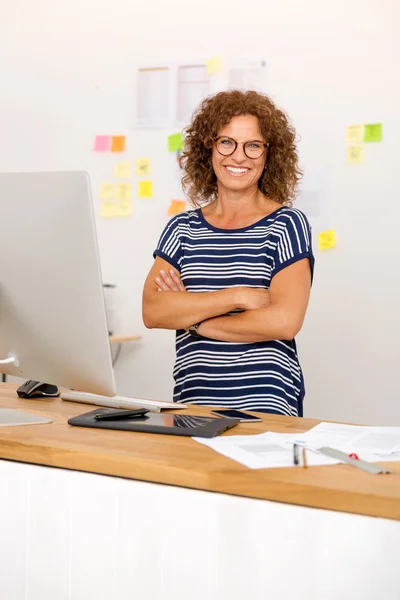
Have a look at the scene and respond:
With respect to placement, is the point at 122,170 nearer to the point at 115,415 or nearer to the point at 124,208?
the point at 124,208

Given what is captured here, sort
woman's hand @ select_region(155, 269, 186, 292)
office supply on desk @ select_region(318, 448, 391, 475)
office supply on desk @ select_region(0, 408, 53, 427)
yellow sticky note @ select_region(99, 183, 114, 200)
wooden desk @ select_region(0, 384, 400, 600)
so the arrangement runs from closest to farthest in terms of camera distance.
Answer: wooden desk @ select_region(0, 384, 400, 600) → office supply on desk @ select_region(318, 448, 391, 475) → office supply on desk @ select_region(0, 408, 53, 427) → woman's hand @ select_region(155, 269, 186, 292) → yellow sticky note @ select_region(99, 183, 114, 200)

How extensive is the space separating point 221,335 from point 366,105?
1.81 meters

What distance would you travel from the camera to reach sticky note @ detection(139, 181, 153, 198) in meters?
3.86

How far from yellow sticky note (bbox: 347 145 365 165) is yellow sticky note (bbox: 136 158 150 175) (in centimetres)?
101

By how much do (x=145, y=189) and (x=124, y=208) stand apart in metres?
0.15

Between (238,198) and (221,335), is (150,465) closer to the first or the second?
(221,335)

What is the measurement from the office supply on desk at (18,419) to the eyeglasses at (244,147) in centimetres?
103

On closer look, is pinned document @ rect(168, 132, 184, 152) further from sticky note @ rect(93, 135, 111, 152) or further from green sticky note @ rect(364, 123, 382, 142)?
green sticky note @ rect(364, 123, 382, 142)

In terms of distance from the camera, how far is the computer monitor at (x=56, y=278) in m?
1.33

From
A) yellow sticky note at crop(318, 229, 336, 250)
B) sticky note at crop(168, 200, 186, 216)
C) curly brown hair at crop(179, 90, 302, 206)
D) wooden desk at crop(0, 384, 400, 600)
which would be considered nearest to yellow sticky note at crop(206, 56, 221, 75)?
sticky note at crop(168, 200, 186, 216)

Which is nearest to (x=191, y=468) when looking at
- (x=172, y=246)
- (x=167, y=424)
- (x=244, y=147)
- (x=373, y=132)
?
(x=167, y=424)

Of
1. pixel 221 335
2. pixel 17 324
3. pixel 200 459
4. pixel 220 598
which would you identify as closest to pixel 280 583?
pixel 220 598

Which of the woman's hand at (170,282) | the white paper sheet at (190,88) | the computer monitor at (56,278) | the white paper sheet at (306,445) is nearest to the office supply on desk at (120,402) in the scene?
the computer monitor at (56,278)

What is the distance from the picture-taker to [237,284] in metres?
2.14
